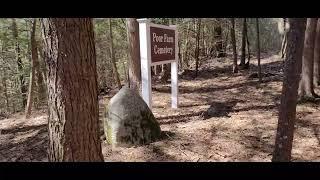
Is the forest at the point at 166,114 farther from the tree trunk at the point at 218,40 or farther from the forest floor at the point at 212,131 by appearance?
the tree trunk at the point at 218,40

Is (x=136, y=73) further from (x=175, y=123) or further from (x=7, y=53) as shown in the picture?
(x=7, y=53)

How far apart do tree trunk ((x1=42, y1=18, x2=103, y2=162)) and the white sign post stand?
427 cm

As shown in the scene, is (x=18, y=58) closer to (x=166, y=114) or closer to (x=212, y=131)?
(x=166, y=114)

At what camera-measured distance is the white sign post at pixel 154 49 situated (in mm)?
8344

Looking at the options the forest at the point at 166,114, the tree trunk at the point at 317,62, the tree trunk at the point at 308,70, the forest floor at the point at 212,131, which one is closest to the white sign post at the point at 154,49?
the forest at the point at 166,114

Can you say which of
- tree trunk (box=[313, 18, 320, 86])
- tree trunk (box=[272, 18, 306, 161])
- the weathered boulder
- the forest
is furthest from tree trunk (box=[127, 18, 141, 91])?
tree trunk (box=[272, 18, 306, 161])

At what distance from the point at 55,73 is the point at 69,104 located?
1.14 ft

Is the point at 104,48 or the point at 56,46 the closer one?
the point at 56,46

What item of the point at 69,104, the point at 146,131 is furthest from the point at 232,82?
the point at 69,104

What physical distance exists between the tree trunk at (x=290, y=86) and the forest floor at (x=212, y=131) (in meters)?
1.30

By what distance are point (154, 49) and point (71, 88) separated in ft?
16.4

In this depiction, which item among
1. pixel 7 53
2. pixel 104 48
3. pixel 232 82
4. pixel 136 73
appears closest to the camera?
pixel 136 73

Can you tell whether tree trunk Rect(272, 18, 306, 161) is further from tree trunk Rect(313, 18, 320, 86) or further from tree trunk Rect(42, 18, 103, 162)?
tree trunk Rect(313, 18, 320, 86)
